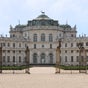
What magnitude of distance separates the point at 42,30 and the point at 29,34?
396 centimetres

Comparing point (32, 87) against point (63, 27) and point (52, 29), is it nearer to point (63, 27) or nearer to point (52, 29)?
point (52, 29)

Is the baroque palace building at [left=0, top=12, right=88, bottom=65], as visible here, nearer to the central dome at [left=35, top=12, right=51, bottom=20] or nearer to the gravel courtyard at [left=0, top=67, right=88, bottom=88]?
the central dome at [left=35, top=12, right=51, bottom=20]

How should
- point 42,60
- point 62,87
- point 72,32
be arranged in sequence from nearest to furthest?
point 62,87
point 42,60
point 72,32

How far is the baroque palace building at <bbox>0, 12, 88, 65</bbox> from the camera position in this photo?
331ft

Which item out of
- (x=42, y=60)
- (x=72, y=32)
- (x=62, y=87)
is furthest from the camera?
(x=72, y=32)

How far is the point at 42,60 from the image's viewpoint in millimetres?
103000

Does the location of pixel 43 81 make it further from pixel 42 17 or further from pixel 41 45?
pixel 42 17

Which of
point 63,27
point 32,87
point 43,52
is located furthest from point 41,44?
point 32,87

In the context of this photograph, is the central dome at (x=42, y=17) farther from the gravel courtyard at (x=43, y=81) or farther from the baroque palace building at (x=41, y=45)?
the gravel courtyard at (x=43, y=81)

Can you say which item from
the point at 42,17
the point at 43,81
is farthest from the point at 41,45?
the point at 43,81

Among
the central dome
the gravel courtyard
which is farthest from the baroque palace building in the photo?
the gravel courtyard

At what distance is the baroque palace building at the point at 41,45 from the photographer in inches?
3967

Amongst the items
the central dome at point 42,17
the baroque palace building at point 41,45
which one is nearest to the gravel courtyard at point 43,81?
the baroque palace building at point 41,45

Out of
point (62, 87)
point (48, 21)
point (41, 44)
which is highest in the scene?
point (48, 21)
